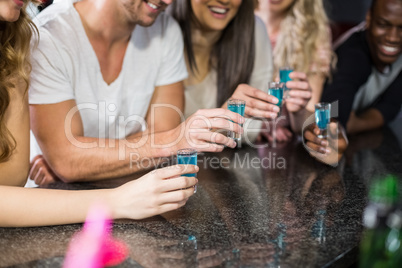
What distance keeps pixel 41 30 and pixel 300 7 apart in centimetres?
155

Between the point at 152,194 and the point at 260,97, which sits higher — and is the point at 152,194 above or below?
below

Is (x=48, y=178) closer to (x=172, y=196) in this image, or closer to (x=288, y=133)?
(x=172, y=196)

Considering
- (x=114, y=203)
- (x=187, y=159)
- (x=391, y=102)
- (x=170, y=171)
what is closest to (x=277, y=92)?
(x=187, y=159)

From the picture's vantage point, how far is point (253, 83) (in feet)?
8.35

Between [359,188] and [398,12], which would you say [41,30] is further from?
[398,12]

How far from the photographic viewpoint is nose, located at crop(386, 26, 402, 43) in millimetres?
2570

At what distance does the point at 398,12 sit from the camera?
8.21ft

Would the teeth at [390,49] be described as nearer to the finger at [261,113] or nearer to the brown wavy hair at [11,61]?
the finger at [261,113]

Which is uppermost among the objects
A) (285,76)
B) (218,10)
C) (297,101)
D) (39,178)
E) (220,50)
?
(218,10)

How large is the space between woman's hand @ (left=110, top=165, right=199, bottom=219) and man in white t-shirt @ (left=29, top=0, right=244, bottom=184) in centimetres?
35

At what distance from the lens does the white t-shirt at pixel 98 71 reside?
184 centimetres

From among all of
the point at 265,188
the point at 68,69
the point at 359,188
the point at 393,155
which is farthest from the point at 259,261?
the point at 393,155

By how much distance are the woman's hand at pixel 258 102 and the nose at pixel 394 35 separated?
3.20ft

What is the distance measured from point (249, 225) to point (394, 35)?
158 centimetres
